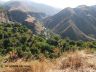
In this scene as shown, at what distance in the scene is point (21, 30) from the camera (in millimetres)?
81625

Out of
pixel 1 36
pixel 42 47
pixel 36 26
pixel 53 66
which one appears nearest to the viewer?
pixel 53 66

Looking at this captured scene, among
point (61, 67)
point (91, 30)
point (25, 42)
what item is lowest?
point (91, 30)

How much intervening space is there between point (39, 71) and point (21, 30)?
75.4m

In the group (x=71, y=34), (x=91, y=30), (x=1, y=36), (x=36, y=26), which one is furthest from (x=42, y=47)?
(x=91, y=30)

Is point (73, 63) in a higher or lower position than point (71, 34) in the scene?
higher

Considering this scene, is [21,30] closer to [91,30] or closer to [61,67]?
[61,67]

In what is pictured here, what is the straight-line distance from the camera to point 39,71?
669cm

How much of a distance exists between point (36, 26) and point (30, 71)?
13326cm

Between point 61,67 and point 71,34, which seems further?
point 71,34

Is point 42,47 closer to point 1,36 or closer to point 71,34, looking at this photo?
point 1,36

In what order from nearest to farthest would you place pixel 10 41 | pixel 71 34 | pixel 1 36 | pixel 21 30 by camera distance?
pixel 10 41 → pixel 1 36 → pixel 21 30 → pixel 71 34

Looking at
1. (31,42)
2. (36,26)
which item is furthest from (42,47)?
(36,26)

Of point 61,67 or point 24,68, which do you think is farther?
point 61,67

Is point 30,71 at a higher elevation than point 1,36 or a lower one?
higher
